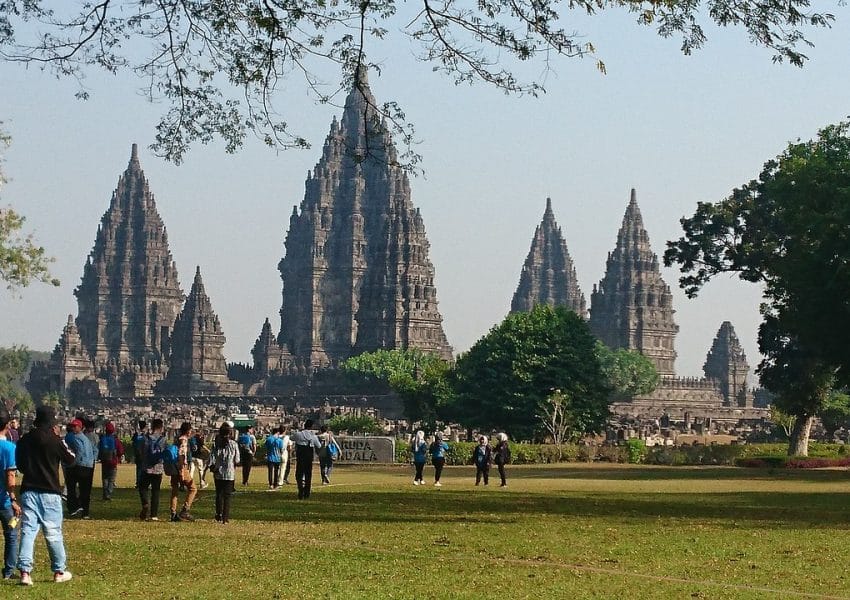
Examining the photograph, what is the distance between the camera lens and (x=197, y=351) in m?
165

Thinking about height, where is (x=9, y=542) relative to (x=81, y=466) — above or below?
below

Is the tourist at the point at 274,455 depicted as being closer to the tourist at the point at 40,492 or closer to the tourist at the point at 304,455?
the tourist at the point at 304,455

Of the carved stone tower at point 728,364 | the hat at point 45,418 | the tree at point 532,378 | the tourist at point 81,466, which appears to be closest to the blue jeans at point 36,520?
the hat at point 45,418

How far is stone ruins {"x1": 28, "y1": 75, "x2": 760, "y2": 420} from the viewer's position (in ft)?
529

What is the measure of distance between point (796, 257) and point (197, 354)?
382 ft

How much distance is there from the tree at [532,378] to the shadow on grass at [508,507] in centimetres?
4368

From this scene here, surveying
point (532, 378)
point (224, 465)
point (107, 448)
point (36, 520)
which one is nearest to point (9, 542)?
point (36, 520)

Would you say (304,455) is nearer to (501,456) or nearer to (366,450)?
(501,456)

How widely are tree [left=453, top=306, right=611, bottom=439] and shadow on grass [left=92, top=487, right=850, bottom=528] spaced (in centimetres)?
A: 4368

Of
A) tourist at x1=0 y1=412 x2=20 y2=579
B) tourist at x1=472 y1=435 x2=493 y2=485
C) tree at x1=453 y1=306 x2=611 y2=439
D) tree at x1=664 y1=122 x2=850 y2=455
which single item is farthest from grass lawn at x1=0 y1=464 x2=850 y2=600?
tree at x1=453 y1=306 x2=611 y2=439

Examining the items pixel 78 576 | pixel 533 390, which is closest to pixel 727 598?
pixel 78 576

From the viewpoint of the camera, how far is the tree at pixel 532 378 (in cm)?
8131

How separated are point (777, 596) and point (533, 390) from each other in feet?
217

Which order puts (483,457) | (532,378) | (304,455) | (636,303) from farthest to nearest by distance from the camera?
(636,303), (532,378), (483,457), (304,455)
